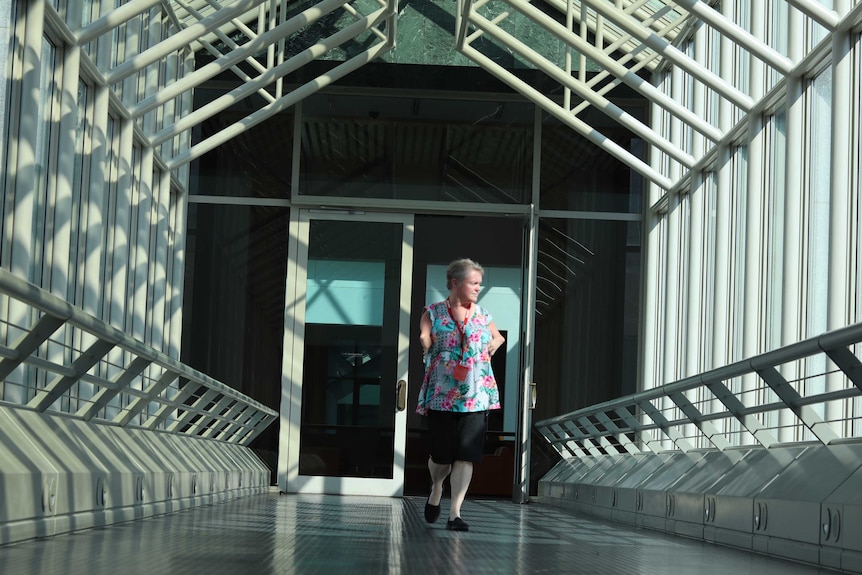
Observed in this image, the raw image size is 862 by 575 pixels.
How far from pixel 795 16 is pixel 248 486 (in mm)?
7216

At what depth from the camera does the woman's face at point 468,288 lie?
24.3ft

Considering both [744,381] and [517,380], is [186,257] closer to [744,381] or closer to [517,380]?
[517,380]

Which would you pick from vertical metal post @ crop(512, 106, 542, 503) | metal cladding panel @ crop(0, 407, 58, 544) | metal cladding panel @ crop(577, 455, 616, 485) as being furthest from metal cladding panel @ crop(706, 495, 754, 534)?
vertical metal post @ crop(512, 106, 542, 503)

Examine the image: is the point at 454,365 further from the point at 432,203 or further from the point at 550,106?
the point at 432,203

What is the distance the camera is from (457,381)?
24.0 feet

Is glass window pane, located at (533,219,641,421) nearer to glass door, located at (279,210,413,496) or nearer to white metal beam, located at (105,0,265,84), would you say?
glass door, located at (279,210,413,496)

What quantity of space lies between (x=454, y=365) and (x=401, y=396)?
312 inches

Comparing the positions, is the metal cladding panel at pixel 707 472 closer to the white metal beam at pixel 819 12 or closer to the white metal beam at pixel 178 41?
the white metal beam at pixel 819 12

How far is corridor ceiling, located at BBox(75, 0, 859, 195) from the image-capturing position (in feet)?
34.0

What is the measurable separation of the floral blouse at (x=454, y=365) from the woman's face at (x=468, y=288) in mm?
112

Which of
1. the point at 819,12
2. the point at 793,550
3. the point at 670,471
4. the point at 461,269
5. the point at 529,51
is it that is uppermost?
the point at 529,51

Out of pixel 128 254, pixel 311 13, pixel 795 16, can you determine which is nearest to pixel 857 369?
pixel 795 16

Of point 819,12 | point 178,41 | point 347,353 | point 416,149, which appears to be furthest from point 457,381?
point 416,149

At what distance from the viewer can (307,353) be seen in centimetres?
1543
